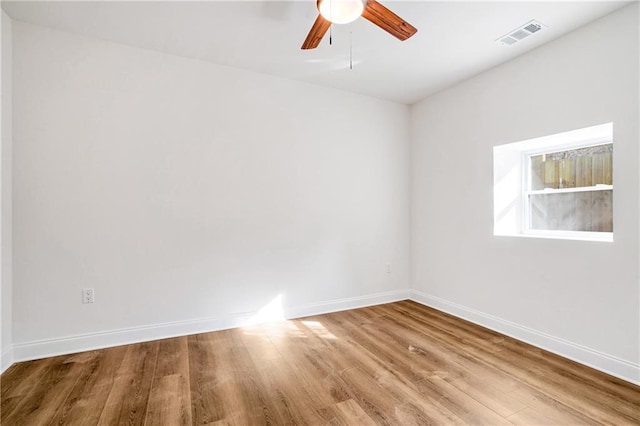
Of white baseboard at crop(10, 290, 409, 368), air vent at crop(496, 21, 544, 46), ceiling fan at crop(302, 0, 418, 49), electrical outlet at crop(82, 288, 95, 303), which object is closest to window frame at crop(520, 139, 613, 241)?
air vent at crop(496, 21, 544, 46)

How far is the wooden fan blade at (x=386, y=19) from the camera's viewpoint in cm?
166

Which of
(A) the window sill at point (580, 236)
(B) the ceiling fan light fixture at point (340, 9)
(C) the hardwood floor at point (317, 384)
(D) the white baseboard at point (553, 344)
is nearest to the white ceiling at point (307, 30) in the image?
(B) the ceiling fan light fixture at point (340, 9)

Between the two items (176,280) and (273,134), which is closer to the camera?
(176,280)

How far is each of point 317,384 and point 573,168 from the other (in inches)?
108

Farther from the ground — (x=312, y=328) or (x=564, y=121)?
(x=564, y=121)

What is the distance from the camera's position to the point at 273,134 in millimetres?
3146

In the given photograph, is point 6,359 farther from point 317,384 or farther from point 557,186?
point 557,186

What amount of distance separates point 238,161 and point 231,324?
63.6 inches

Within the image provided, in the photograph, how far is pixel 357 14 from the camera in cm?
168

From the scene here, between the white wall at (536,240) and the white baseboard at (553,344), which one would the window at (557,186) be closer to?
the white wall at (536,240)

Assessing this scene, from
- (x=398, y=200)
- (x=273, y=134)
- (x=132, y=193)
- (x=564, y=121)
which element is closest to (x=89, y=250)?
(x=132, y=193)

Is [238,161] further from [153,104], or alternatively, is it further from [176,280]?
[176,280]

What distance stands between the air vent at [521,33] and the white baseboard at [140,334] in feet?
9.66

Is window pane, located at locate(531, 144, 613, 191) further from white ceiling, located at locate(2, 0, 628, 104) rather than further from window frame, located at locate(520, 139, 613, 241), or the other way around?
white ceiling, located at locate(2, 0, 628, 104)
